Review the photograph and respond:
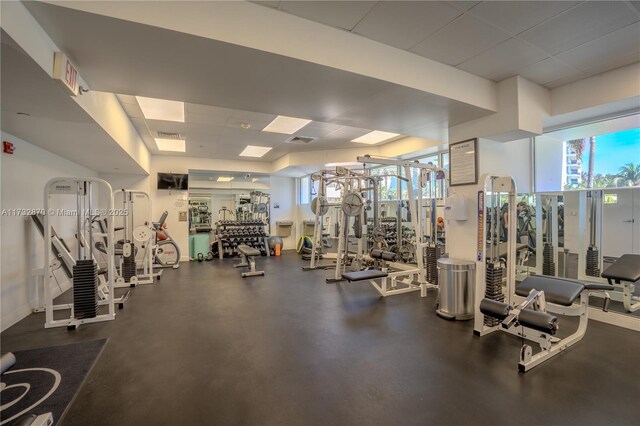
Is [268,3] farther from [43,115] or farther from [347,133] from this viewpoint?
[347,133]

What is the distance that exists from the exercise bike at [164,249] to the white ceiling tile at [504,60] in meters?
6.55

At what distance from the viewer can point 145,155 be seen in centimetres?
661

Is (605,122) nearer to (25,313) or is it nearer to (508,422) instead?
(508,422)

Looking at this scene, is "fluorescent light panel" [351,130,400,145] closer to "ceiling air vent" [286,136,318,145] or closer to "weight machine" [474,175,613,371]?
"ceiling air vent" [286,136,318,145]

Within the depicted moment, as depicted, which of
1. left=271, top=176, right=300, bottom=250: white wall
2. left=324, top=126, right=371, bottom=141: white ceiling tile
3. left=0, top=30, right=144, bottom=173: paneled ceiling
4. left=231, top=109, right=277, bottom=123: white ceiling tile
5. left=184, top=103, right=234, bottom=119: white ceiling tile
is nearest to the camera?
left=0, top=30, right=144, bottom=173: paneled ceiling

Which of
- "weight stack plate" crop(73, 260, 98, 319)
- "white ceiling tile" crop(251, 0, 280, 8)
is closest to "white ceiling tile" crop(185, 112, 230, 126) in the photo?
"weight stack plate" crop(73, 260, 98, 319)

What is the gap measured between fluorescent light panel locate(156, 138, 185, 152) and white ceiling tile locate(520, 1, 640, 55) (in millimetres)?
6400

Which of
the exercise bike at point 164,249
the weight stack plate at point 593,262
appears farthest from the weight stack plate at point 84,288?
the weight stack plate at point 593,262

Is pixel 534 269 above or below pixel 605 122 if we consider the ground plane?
below

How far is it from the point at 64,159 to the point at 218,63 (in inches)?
171

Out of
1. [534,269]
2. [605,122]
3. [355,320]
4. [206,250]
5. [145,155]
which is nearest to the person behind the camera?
[355,320]

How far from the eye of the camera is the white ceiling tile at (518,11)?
216cm

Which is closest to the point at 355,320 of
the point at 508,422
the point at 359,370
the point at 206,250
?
the point at 359,370

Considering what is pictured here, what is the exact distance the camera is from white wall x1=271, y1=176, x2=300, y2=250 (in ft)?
32.4
